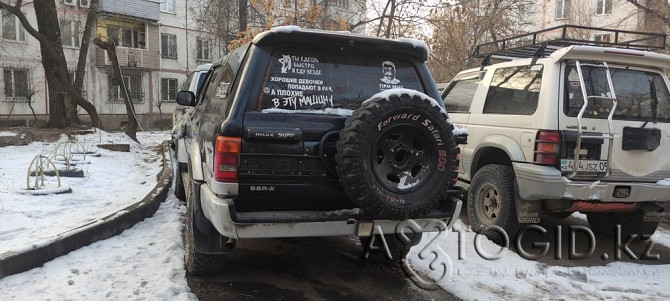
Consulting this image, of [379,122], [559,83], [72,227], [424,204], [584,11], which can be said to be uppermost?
[584,11]

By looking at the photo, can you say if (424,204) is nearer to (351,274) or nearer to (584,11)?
(351,274)

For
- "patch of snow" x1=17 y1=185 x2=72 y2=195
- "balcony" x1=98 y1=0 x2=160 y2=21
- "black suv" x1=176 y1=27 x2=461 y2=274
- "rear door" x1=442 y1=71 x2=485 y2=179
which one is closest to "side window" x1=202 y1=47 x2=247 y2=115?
"black suv" x1=176 y1=27 x2=461 y2=274

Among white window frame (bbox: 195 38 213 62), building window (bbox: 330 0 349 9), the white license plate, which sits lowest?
the white license plate

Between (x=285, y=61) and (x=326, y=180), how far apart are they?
94cm

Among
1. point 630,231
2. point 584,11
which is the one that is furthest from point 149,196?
point 584,11

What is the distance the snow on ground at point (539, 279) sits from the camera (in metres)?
3.93

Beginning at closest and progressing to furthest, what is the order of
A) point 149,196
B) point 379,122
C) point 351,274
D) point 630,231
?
1. point 379,122
2. point 351,274
3. point 630,231
4. point 149,196

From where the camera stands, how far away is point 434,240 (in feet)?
17.3

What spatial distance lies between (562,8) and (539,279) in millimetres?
31947

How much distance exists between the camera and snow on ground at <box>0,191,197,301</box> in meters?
3.56

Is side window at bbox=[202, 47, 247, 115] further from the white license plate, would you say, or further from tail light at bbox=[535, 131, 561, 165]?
the white license plate

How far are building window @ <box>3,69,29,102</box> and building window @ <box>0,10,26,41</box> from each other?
74.6 inches

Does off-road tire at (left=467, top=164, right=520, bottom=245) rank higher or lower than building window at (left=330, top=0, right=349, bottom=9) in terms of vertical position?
lower

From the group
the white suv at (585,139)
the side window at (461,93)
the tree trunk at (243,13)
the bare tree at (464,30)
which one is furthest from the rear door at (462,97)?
the tree trunk at (243,13)
